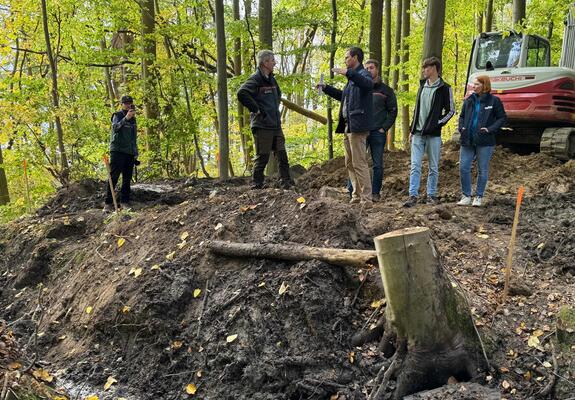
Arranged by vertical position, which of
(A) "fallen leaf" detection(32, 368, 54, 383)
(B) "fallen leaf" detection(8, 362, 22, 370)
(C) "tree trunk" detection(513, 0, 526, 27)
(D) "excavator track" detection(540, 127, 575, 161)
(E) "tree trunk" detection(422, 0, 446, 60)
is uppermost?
(C) "tree trunk" detection(513, 0, 526, 27)

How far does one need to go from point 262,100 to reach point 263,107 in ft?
0.33

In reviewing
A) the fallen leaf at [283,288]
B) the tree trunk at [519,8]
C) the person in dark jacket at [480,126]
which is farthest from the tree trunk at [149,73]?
the tree trunk at [519,8]

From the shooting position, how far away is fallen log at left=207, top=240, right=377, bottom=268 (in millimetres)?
3895

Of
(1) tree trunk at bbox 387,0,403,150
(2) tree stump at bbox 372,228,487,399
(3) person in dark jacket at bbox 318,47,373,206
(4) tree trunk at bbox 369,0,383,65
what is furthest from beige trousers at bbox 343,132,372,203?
(1) tree trunk at bbox 387,0,403,150

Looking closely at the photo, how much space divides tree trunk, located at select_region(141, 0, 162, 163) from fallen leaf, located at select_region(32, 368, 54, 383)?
8.36m

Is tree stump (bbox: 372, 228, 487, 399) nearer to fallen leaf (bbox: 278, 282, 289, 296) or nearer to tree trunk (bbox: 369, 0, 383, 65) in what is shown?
fallen leaf (bbox: 278, 282, 289, 296)

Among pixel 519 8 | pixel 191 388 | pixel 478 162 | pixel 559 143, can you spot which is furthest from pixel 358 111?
pixel 519 8

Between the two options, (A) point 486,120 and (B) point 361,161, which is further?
(A) point 486,120

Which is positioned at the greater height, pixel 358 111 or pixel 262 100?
pixel 262 100

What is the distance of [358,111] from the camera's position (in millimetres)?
6070

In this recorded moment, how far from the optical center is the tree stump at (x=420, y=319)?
335 centimetres

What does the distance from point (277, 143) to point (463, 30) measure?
16483 millimetres

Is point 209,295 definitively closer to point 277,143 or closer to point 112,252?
point 112,252

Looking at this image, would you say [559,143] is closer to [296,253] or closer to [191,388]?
[296,253]
